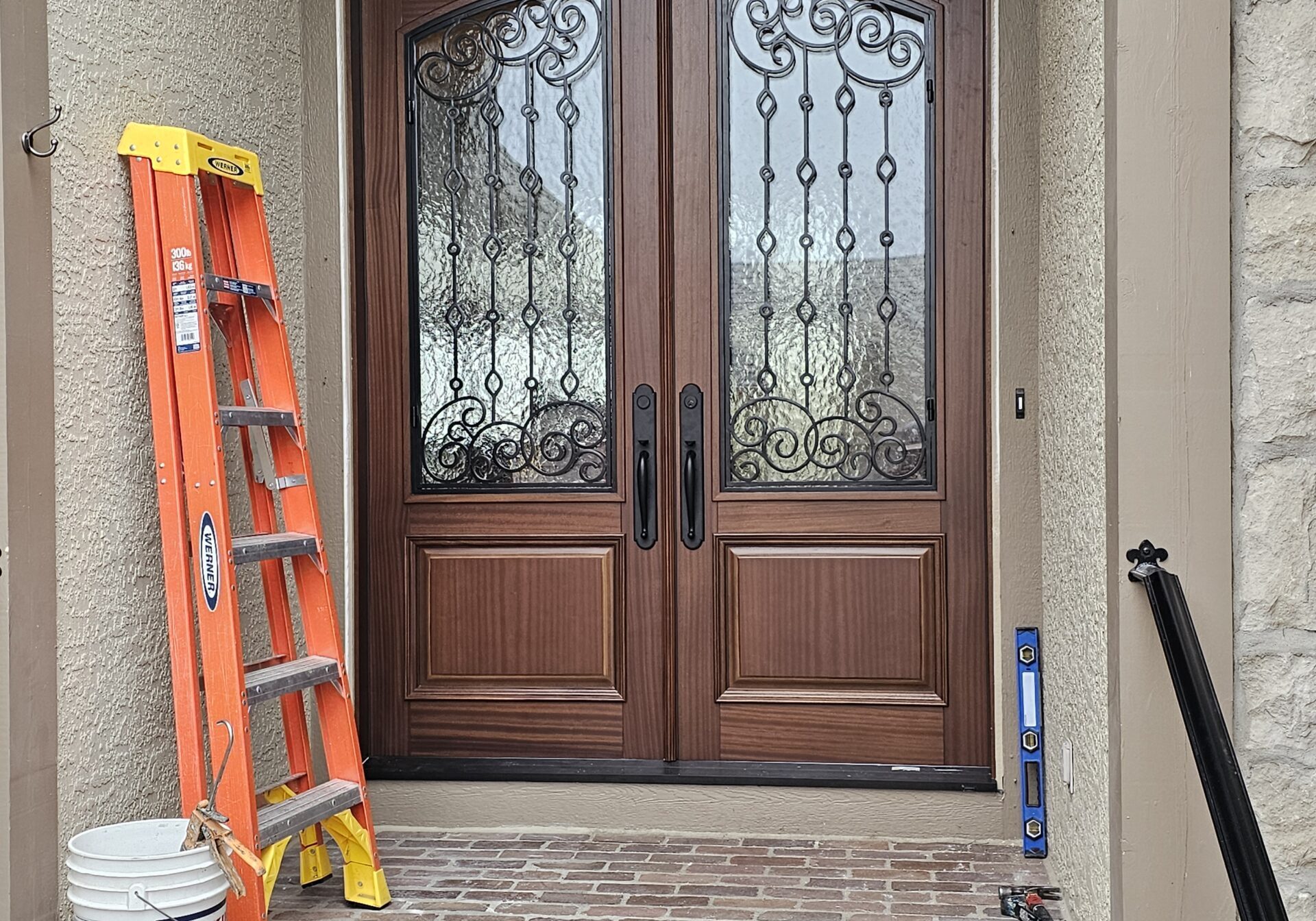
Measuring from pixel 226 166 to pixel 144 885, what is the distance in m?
1.63

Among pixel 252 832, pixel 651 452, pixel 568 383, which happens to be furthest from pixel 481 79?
pixel 252 832

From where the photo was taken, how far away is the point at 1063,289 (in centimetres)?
294

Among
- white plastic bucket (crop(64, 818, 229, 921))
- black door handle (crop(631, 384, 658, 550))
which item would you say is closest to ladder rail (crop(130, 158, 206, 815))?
white plastic bucket (crop(64, 818, 229, 921))

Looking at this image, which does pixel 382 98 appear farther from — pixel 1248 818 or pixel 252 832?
pixel 1248 818

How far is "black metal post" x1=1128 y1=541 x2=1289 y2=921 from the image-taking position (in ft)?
5.23

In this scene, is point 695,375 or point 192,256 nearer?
point 192,256

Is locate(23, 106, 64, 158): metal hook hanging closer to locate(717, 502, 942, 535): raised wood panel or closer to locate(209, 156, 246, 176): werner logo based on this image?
locate(209, 156, 246, 176): werner logo

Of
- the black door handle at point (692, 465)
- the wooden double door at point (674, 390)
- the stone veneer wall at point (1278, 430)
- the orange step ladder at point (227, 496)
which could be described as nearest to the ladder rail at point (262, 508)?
the orange step ladder at point (227, 496)

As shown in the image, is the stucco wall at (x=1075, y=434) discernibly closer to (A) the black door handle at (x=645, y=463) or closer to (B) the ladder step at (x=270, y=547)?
(A) the black door handle at (x=645, y=463)

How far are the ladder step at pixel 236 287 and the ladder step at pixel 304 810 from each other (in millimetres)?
1200

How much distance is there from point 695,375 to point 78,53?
5.99 feet

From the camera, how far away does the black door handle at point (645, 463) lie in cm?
365

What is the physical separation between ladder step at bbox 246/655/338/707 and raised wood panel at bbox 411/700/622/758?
727 mm

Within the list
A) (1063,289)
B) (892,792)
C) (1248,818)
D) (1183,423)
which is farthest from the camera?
(892,792)
